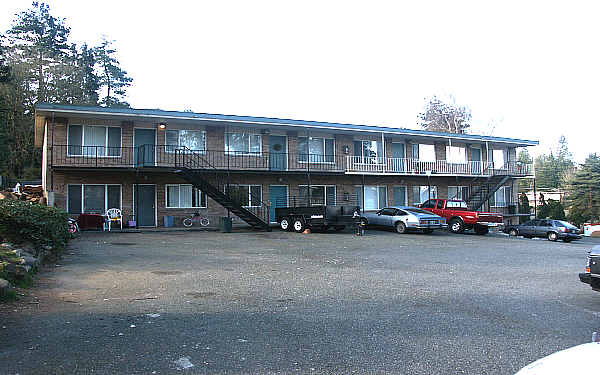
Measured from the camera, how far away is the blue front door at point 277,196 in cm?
2636

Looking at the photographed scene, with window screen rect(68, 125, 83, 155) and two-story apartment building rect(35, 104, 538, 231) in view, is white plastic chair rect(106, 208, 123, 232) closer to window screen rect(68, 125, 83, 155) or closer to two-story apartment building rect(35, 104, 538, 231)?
two-story apartment building rect(35, 104, 538, 231)

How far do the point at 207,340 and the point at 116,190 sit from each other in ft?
64.5

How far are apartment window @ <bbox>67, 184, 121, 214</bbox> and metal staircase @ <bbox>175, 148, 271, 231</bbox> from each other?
337 cm

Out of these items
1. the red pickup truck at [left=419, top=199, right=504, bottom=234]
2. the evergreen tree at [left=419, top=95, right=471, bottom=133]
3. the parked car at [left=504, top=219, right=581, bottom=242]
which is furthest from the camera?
the evergreen tree at [left=419, top=95, right=471, bottom=133]

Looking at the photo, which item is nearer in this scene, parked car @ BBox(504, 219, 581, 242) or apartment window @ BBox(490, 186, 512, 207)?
parked car @ BBox(504, 219, 581, 242)

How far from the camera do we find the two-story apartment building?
72.5ft

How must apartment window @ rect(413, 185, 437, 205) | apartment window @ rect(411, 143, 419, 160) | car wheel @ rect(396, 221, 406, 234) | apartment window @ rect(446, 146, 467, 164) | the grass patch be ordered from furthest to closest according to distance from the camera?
apartment window @ rect(446, 146, 467, 164) < apartment window @ rect(411, 143, 419, 160) < apartment window @ rect(413, 185, 437, 205) < car wheel @ rect(396, 221, 406, 234) < the grass patch

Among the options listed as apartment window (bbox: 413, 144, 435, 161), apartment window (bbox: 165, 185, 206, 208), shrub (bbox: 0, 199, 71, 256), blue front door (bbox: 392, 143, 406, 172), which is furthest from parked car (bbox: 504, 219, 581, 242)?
shrub (bbox: 0, 199, 71, 256)

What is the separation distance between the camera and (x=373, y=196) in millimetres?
29266

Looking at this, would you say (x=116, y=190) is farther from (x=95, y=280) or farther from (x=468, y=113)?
(x=468, y=113)

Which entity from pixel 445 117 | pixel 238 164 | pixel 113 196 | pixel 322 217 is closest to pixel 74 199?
pixel 113 196

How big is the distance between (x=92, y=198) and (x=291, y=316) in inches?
751

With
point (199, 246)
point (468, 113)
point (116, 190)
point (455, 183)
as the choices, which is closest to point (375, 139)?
point (455, 183)

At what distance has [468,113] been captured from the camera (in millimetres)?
61094
